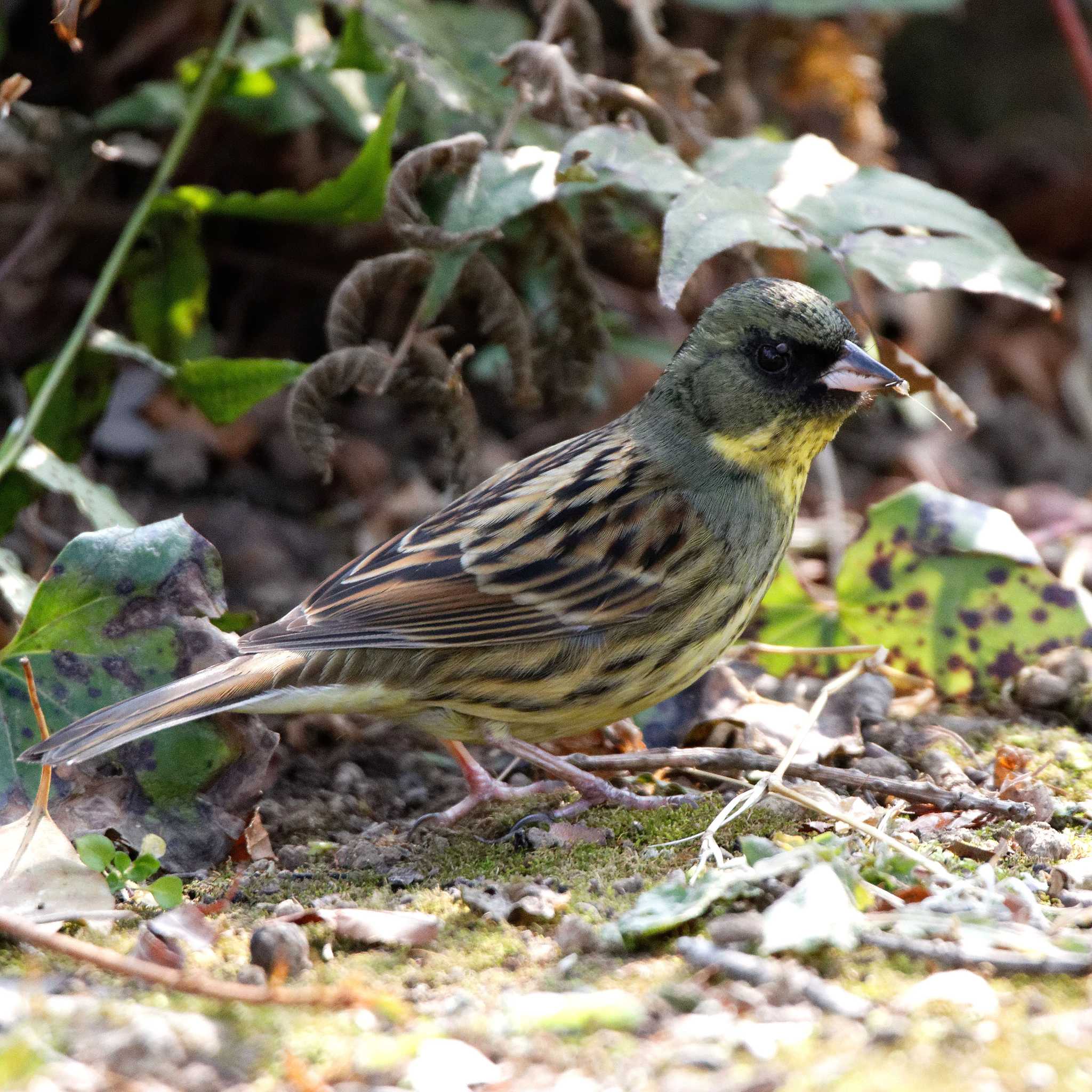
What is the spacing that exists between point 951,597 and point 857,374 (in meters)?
0.77

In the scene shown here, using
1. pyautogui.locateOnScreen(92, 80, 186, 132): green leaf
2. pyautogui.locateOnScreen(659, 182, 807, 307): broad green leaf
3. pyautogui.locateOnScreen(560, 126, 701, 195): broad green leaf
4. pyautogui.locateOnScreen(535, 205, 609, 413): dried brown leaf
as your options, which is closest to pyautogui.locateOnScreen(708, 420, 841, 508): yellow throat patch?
pyautogui.locateOnScreen(659, 182, 807, 307): broad green leaf

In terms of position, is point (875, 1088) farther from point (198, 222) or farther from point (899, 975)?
point (198, 222)

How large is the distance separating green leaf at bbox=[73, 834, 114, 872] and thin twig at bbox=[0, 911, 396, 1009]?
14.6 inches

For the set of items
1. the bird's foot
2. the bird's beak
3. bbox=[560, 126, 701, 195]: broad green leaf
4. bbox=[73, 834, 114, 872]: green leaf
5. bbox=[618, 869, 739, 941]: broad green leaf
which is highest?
bbox=[560, 126, 701, 195]: broad green leaf

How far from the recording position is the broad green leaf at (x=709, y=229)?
3.21 m

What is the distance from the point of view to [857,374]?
3324 mm

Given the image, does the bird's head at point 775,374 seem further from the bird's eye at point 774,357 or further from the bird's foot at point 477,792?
the bird's foot at point 477,792

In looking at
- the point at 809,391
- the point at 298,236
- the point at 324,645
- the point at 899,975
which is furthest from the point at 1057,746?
the point at 298,236

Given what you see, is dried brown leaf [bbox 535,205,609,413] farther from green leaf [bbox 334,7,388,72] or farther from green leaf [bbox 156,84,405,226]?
green leaf [bbox 334,7,388,72]

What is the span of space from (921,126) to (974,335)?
1251 mm

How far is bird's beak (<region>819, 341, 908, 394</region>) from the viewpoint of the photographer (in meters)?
3.29

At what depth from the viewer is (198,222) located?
4.55 m

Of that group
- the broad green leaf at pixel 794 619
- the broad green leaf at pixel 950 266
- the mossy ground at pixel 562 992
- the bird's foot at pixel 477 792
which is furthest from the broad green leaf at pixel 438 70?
the mossy ground at pixel 562 992

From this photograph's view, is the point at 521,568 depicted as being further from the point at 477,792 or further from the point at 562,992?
the point at 562,992
